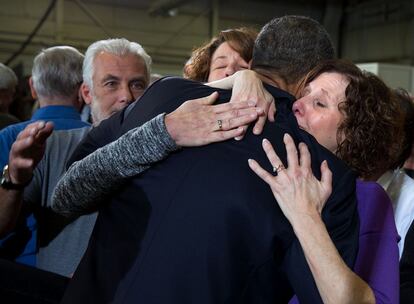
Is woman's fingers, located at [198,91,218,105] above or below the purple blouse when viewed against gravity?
above

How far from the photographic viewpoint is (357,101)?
1.30m

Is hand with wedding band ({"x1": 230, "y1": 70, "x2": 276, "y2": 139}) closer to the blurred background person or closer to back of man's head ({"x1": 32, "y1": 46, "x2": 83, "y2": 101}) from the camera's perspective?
the blurred background person

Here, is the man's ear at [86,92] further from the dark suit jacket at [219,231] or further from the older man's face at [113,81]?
the dark suit jacket at [219,231]

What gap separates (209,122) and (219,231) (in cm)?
20

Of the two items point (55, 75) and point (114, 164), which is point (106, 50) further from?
point (114, 164)

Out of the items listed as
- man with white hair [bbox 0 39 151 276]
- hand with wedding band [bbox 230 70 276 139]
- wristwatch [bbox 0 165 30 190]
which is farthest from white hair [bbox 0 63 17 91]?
hand with wedding band [bbox 230 70 276 139]

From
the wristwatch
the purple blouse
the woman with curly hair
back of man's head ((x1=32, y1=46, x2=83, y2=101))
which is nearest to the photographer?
the woman with curly hair

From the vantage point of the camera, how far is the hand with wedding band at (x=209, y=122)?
3.39ft

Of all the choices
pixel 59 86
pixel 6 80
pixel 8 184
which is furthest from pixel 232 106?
pixel 6 80

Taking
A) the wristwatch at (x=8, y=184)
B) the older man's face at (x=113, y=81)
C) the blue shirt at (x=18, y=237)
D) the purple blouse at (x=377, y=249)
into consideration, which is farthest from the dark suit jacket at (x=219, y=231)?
the older man's face at (x=113, y=81)

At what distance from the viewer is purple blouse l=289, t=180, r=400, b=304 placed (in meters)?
1.16

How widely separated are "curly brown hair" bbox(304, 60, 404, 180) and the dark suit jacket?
0.79 feet

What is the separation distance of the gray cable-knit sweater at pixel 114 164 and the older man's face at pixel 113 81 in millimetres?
867

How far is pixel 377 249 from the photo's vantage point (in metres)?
1.18
